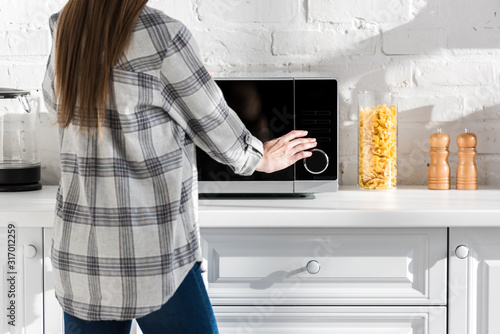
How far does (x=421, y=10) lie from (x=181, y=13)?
2.24ft

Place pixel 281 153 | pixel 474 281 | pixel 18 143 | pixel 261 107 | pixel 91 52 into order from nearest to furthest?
1. pixel 91 52
2. pixel 281 153
3. pixel 474 281
4. pixel 261 107
5. pixel 18 143

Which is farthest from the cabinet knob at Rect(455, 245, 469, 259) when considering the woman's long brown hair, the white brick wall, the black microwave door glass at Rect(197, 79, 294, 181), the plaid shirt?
the woman's long brown hair

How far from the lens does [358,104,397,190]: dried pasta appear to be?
5.02 feet

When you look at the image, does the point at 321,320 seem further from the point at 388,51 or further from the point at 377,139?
the point at 388,51

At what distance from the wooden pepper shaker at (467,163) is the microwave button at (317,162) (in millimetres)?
431

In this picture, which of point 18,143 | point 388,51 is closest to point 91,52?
point 18,143

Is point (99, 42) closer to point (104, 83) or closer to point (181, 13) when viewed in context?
point (104, 83)

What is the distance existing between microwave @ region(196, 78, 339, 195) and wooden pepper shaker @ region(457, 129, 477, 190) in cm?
41

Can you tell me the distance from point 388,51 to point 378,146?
1.10 feet

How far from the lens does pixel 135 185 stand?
2.89ft

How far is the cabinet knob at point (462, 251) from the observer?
1245 millimetres

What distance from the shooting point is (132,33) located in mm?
856

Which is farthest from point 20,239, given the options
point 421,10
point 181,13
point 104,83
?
point 421,10

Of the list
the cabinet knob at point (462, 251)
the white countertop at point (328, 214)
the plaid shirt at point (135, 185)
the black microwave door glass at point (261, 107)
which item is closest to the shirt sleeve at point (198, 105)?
the plaid shirt at point (135, 185)
